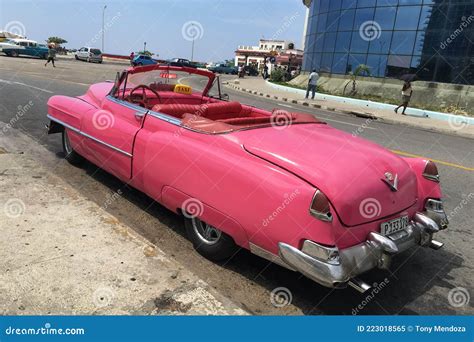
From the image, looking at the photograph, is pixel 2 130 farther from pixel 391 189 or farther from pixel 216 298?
pixel 391 189

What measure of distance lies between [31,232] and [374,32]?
24551mm

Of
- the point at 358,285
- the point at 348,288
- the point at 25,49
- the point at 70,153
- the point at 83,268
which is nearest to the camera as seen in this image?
the point at 358,285

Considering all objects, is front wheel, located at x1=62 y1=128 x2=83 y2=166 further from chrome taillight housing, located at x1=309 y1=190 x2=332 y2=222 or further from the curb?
the curb

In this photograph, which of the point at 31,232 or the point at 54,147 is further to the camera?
the point at 54,147

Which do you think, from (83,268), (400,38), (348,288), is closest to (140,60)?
(400,38)

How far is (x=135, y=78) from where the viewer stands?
4.84 m

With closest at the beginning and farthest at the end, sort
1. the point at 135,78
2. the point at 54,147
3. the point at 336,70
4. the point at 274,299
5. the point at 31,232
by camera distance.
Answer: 1. the point at 274,299
2. the point at 31,232
3. the point at 135,78
4. the point at 54,147
5. the point at 336,70

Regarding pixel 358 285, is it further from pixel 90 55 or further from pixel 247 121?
pixel 90 55

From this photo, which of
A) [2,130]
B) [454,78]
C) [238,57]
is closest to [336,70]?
[454,78]

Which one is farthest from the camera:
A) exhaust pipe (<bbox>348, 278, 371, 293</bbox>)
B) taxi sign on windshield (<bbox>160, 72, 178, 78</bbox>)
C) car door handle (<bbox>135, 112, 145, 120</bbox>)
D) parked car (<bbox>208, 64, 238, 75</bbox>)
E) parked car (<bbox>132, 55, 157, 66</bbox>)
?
parked car (<bbox>208, 64, 238, 75</bbox>)

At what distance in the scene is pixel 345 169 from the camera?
2.97 metres

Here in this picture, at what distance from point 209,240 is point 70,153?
3.02m

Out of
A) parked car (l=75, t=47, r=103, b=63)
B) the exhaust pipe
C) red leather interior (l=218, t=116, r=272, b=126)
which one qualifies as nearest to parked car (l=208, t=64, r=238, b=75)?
parked car (l=75, t=47, r=103, b=63)

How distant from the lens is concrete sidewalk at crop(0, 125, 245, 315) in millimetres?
2699
